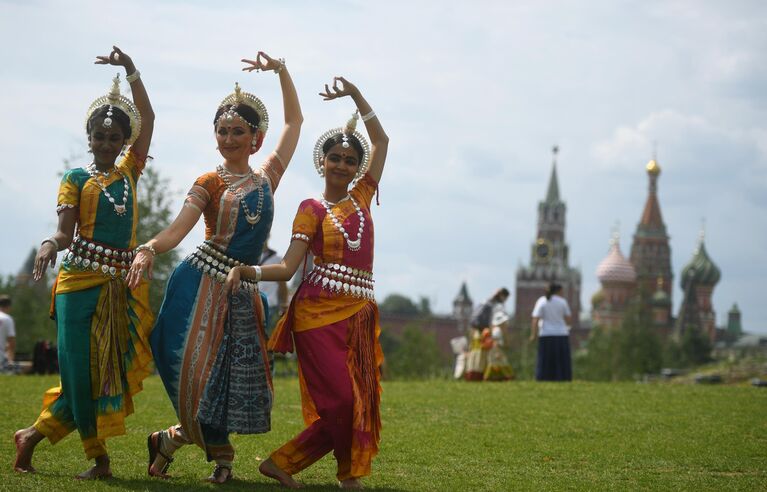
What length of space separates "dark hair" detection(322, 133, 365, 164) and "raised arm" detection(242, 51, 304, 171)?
47cm

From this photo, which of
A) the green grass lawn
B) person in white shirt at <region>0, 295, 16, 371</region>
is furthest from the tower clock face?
the green grass lawn

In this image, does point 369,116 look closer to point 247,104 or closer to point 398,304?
point 247,104

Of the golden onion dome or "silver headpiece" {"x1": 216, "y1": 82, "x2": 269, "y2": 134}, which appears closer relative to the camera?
"silver headpiece" {"x1": 216, "y1": 82, "x2": 269, "y2": 134}

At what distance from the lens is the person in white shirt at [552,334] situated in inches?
843

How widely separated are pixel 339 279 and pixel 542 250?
176762 mm

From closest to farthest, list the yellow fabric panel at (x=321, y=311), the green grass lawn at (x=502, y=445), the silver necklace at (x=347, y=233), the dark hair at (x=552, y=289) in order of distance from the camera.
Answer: the yellow fabric panel at (x=321, y=311), the silver necklace at (x=347, y=233), the green grass lawn at (x=502, y=445), the dark hair at (x=552, y=289)

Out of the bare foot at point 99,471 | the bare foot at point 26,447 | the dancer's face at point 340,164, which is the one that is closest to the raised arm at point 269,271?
the dancer's face at point 340,164

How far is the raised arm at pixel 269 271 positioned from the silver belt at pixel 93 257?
2.84ft

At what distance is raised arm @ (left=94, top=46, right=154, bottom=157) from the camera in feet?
28.1

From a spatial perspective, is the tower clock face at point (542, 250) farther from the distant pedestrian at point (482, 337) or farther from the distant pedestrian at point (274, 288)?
the distant pedestrian at point (274, 288)

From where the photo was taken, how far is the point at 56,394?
8320 millimetres

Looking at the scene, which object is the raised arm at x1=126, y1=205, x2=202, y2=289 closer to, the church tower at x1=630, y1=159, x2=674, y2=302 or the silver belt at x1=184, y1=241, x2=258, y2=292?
the silver belt at x1=184, y1=241, x2=258, y2=292

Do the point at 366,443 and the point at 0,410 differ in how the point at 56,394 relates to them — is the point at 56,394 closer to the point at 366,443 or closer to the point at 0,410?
the point at 366,443

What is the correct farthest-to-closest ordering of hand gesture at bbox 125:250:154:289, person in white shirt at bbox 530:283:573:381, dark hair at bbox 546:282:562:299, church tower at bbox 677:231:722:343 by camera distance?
1. church tower at bbox 677:231:722:343
2. dark hair at bbox 546:282:562:299
3. person in white shirt at bbox 530:283:573:381
4. hand gesture at bbox 125:250:154:289
